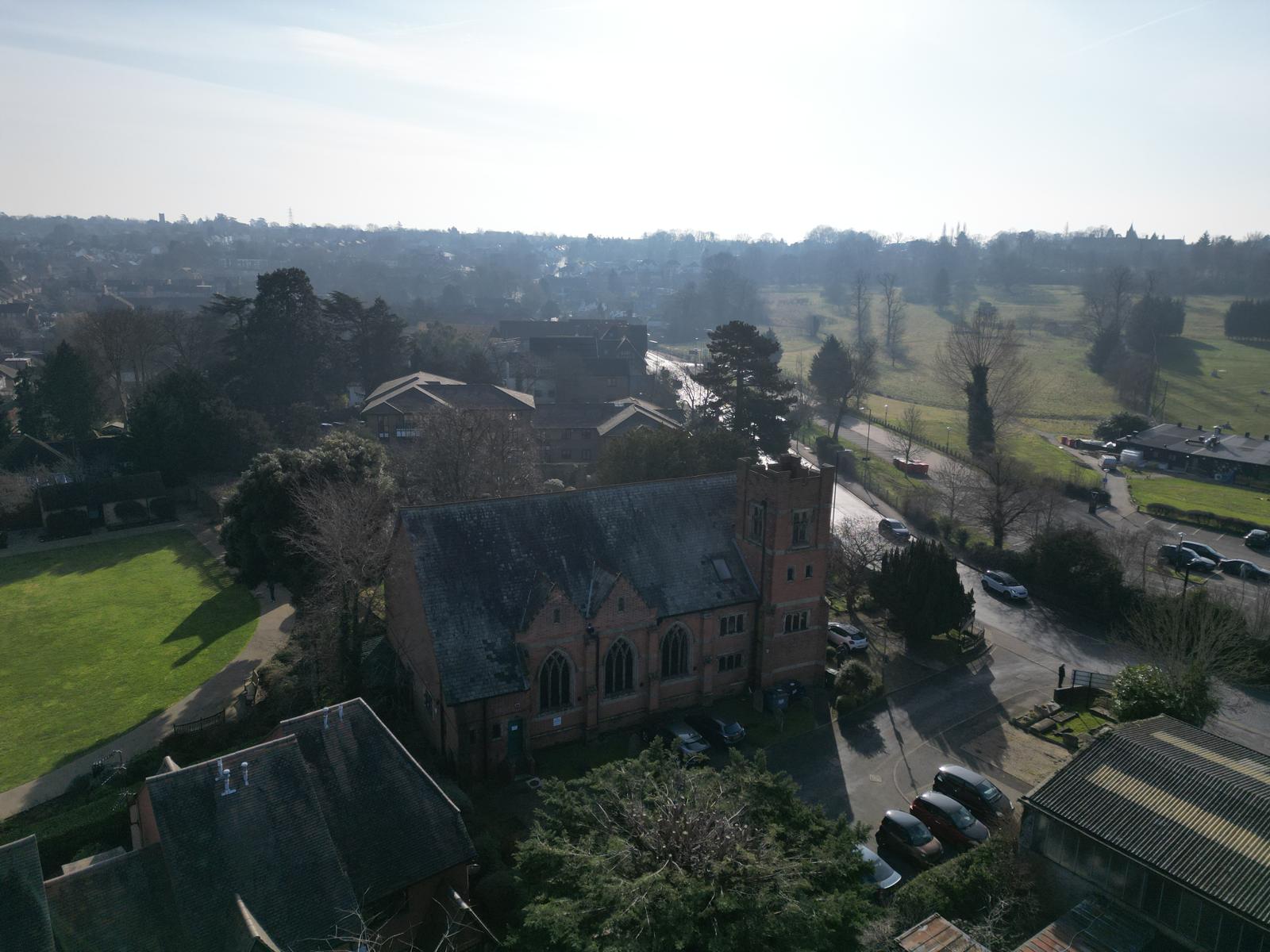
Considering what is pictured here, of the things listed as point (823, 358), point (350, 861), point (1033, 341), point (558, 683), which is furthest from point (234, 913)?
point (1033, 341)

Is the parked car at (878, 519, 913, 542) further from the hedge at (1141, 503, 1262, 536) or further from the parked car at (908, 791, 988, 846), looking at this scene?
the parked car at (908, 791, 988, 846)

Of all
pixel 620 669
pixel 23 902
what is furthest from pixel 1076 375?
pixel 23 902

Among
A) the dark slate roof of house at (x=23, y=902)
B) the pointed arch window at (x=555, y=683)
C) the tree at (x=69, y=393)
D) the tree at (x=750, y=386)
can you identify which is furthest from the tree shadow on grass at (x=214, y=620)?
the tree at (x=750, y=386)

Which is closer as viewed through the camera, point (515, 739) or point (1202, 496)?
point (515, 739)

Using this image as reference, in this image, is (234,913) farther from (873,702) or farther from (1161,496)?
(1161,496)

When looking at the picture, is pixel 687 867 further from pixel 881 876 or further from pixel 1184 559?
pixel 1184 559
